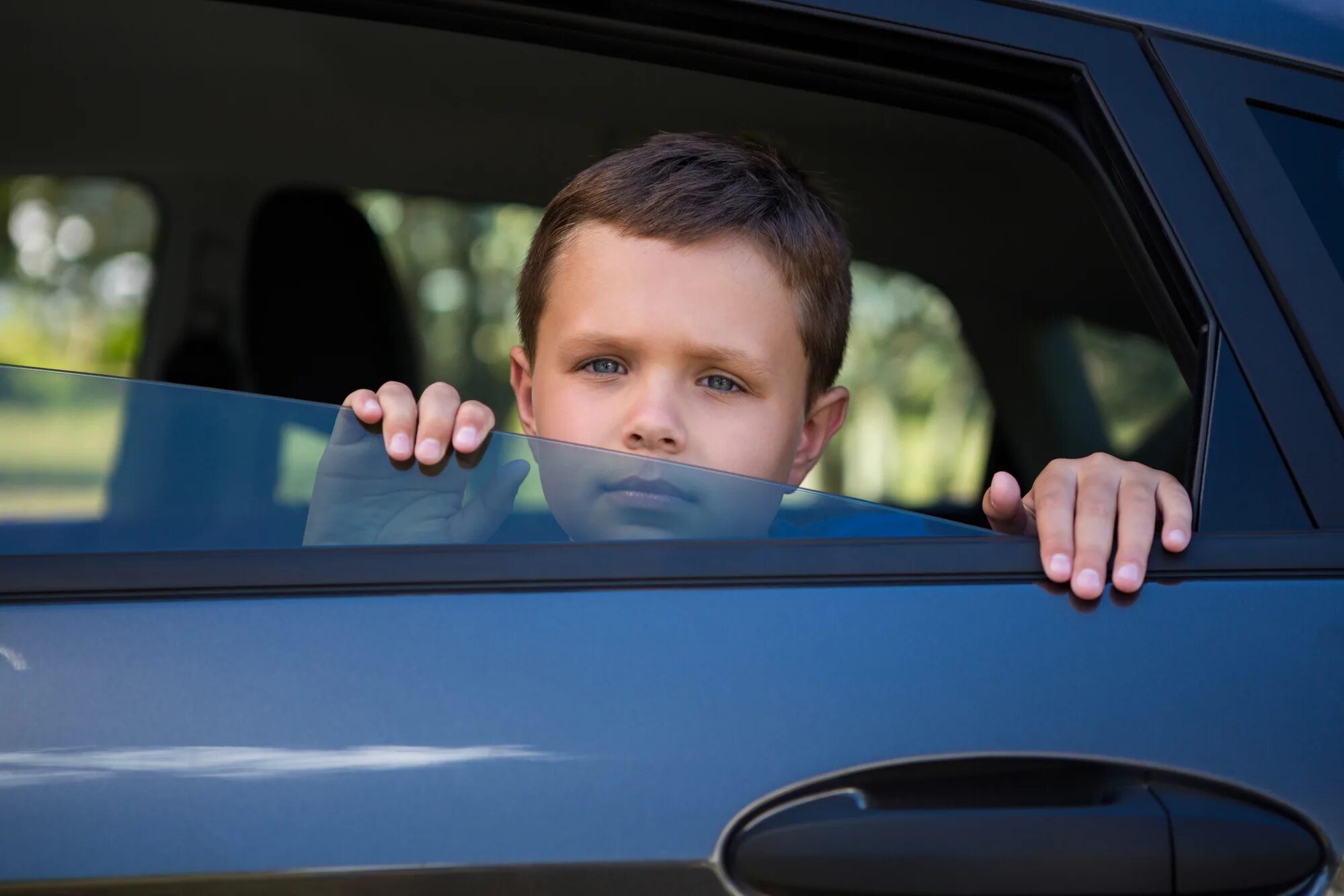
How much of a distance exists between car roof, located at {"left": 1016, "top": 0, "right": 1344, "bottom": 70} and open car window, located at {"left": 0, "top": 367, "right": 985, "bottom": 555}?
0.49 m

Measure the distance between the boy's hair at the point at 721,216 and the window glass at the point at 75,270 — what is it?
1.77 metres

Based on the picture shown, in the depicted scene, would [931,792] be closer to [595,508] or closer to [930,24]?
[595,508]

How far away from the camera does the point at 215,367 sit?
10.4ft

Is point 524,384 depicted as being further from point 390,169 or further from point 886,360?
point 886,360

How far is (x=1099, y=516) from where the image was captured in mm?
1045

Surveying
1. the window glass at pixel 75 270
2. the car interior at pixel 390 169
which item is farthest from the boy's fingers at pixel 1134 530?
the window glass at pixel 75 270

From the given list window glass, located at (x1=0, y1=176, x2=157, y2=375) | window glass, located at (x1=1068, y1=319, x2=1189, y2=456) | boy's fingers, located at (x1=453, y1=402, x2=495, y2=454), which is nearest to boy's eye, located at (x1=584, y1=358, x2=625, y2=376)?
boy's fingers, located at (x1=453, y1=402, x2=495, y2=454)

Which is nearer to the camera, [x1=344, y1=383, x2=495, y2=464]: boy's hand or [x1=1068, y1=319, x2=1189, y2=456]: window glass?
[x1=344, y1=383, x2=495, y2=464]: boy's hand

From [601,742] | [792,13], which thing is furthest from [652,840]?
[792,13]

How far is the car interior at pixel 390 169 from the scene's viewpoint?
265cm

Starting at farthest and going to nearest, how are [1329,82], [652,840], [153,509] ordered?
[1329,82]
[153,509]
[652,840]

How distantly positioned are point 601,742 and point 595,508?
20 cm

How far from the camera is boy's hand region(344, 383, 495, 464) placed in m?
1.03

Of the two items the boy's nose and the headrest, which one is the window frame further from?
the headrest
